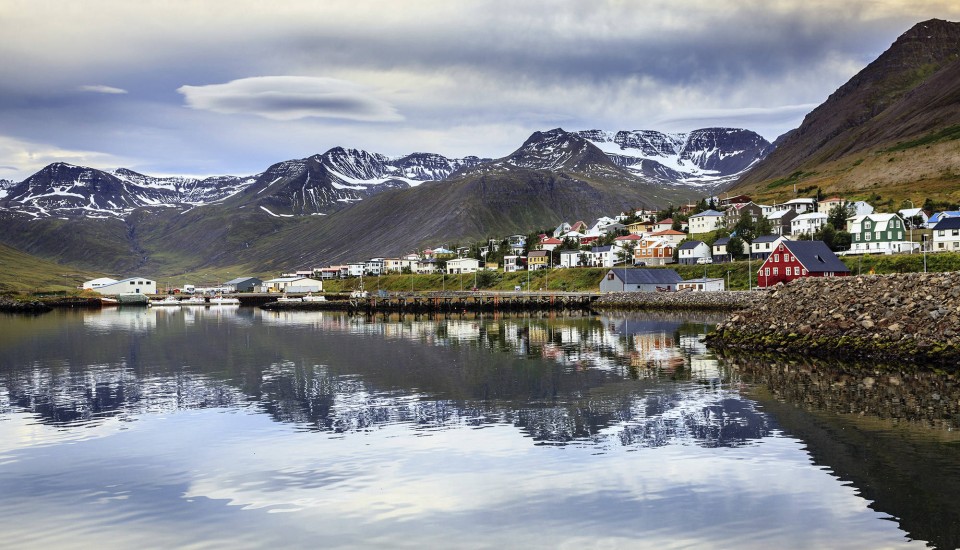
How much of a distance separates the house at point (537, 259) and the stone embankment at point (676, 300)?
62680 mm

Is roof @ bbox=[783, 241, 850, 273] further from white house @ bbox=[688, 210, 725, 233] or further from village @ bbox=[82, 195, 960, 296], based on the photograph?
white house @ bbox=[688, 210, 725, 233]

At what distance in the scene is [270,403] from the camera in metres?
35.0

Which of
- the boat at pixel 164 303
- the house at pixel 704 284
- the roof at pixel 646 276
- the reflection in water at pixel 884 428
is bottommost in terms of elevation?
the boat at pixel 164 303

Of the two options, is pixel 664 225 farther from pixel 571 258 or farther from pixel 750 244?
pixel 750 244

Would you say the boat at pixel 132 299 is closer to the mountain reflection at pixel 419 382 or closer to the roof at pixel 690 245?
the mountain reflection at pixel 419 382

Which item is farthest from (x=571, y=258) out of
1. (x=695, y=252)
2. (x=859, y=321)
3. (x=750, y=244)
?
(x=859, y=321)

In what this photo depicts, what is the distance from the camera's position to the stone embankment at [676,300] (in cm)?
9524

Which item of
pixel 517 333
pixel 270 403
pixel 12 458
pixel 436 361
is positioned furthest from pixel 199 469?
pixel 517 333

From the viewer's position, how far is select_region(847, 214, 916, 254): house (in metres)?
118

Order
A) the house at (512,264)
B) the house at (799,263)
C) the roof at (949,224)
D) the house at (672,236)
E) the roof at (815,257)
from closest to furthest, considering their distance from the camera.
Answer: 1. the house at (799,263)
2. the roof at (815,257)
3. the roof at (949,224)
4. the house at (672,236)
5. the house at (512,264)

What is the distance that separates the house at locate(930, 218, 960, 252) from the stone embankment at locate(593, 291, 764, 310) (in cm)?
3928

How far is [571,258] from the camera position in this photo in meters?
174

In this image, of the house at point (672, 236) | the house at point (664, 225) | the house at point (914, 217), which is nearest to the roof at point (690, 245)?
the house at point (672, 236)

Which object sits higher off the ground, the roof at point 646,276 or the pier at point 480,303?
the roof at point 646,276
